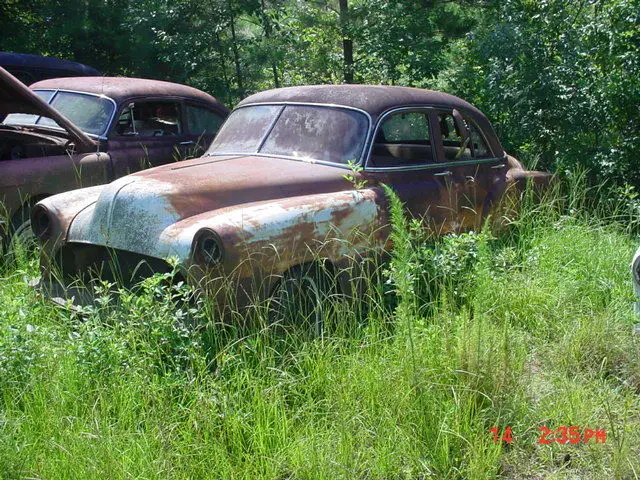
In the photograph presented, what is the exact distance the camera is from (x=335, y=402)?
3.55 metres

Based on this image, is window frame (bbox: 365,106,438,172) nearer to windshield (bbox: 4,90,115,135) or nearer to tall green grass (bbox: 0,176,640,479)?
tall green grass (bbox: 0,176,640,479)

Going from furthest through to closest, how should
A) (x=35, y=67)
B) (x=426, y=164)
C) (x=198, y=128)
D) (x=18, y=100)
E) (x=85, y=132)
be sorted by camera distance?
1. (x=35, y=67)
2. (x=198, y=128)
3. (x=85, y=132)
4. (x=18, y=100)
5. (x=426, y=164)

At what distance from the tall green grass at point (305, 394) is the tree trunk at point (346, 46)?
7803mm

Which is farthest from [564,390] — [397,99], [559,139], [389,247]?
[559,139]

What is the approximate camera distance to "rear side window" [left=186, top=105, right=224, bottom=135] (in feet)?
26.5

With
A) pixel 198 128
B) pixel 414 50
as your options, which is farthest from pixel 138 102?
pixel 414 50

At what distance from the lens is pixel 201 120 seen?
27.0 ft

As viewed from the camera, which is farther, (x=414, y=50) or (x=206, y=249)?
(x=414, y=50)

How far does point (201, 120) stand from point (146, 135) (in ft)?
2.86

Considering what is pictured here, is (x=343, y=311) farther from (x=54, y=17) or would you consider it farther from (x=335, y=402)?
(x=54, y=17)

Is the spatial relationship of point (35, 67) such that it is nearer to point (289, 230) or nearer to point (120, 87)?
point (120, 87)

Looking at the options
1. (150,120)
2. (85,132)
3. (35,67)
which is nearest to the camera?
(85,132)

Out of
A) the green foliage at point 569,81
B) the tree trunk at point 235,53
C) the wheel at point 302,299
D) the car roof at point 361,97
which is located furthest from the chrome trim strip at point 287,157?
the tree trunk at point 235,53

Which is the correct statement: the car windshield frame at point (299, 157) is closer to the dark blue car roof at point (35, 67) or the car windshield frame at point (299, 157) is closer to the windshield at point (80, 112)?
the windshield at point (80, 112)
